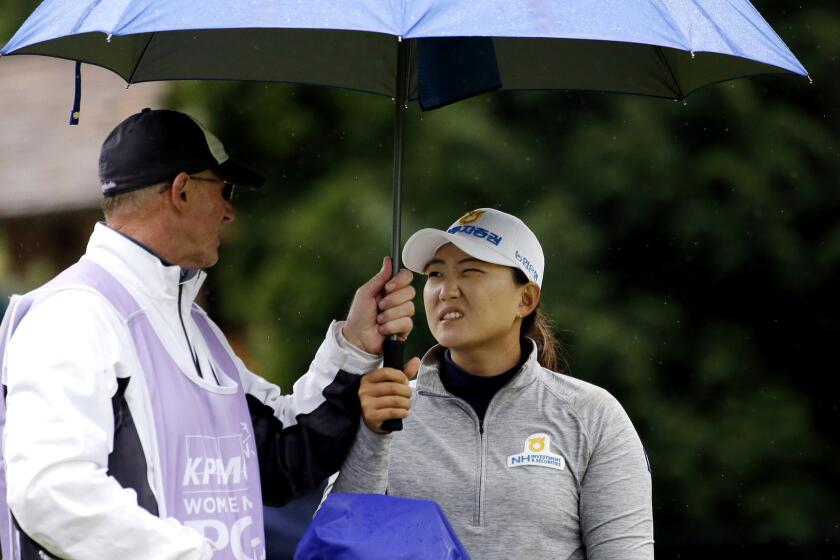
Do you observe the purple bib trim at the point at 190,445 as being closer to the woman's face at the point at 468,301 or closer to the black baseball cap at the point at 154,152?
the black baseball cap at the point at 154,152

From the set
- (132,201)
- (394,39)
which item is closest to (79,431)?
(132,201)

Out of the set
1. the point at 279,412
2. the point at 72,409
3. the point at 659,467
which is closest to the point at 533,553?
the point at 279,412

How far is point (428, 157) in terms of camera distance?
18.5ft

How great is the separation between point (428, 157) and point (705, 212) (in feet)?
3.84

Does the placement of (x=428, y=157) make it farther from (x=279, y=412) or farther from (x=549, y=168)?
(x=279, y=412)

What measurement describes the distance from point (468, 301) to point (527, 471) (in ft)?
1.43

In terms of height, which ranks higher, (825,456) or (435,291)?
(435,291)

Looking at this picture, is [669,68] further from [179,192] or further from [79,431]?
[79,431]

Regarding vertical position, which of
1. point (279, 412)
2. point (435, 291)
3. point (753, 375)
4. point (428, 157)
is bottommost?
point (753, 375)

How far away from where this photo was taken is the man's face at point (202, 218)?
2807 mm

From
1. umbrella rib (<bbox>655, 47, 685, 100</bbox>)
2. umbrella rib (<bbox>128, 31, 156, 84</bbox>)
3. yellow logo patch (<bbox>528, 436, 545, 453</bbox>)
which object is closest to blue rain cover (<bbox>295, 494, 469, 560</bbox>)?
yellow logo patch (<bbox>528, 436, 545, 453</bbox>)

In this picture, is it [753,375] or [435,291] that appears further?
[753,375]

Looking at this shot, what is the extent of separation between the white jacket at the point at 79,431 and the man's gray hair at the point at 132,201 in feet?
0.46

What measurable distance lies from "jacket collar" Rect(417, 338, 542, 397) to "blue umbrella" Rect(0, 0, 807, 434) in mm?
350
